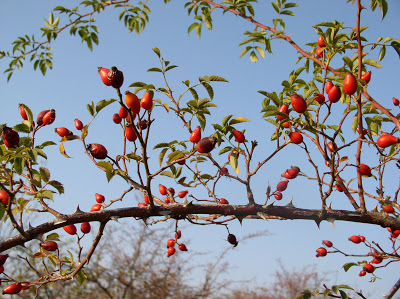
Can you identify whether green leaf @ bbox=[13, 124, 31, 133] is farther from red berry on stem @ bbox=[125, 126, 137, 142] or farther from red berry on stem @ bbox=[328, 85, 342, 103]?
red berry on stem @ bbox=[328, 85, 342, 103]

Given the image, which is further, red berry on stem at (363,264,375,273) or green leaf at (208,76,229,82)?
red berry on stem at (363,264,375,273)

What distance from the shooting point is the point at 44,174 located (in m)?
1.57

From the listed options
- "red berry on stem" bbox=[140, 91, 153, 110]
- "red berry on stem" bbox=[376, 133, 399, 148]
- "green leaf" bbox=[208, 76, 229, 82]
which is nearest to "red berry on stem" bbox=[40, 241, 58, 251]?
"red berry on stem" bbox=[140, 91, 153, 110]

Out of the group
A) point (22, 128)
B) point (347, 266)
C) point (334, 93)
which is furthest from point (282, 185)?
point (22, 128)

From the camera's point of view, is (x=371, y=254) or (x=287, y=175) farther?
(x=371, y=254)

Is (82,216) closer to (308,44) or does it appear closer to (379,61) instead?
(308,44)

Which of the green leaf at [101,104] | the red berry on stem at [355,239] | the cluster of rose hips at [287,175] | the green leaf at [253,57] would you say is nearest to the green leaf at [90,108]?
the green leaf at [101,104]

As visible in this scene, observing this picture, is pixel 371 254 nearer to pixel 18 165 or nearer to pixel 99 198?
pixel 99 198

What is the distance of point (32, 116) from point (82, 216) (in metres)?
0.62

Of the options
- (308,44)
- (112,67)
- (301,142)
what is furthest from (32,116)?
(308,44)

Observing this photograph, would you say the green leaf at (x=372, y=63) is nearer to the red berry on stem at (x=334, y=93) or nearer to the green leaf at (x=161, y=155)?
the red berry on stem at (x=334, y=93)

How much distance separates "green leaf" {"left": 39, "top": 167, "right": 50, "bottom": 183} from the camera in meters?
1.55

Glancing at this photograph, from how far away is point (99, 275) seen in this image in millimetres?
9984

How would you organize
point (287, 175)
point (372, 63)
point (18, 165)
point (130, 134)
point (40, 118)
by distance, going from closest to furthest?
point (18, 165) → point (130, 134) → point (40, 118) → point (372, 63) → point (287, 175)
